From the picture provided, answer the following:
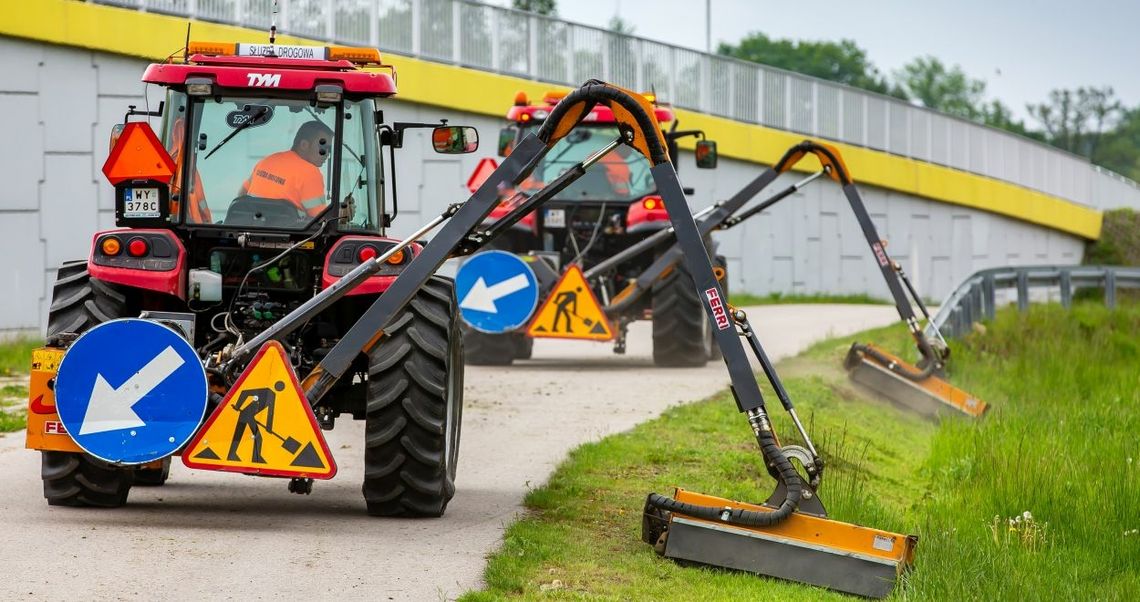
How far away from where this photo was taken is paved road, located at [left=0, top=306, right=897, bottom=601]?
7.53 metres

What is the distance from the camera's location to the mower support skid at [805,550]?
8.10 meters

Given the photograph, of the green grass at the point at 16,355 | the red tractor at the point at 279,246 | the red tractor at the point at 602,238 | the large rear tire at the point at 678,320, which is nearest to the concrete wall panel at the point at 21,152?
the green grass at the point at 16,355

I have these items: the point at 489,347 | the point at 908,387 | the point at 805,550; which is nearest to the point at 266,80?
the point at 805,550

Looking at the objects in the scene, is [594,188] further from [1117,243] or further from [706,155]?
[1117,243]

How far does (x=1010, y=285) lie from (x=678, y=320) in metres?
6.96

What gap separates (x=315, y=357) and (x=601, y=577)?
2586mm

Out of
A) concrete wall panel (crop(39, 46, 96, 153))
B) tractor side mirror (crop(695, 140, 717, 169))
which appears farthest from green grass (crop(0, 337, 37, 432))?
tractor side mirror (crop(695, 140, 717, 169))

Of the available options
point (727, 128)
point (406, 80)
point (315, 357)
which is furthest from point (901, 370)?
point (727, 128)

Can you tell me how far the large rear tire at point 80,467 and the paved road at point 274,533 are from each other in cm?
9

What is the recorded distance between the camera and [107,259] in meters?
9.59

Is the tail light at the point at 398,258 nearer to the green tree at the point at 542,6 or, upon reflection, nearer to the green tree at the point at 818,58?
the green tree at the point at 542,6

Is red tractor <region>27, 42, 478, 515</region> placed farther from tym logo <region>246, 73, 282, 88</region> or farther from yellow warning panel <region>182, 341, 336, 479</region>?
yellow warning panel <region>182, 341, 336, 479</region>

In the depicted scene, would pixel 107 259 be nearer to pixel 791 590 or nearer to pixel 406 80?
pixel 791 590

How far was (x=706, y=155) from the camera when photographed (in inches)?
718
